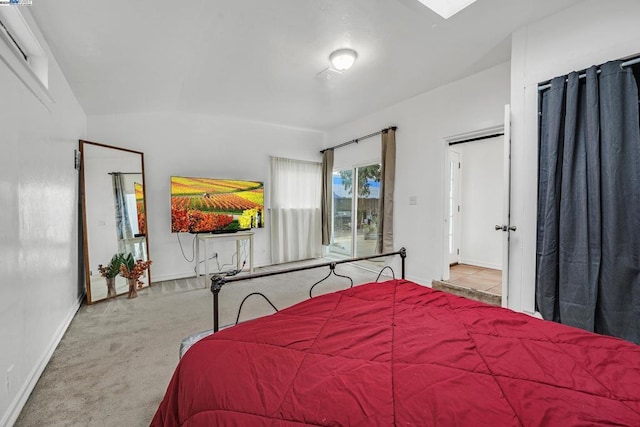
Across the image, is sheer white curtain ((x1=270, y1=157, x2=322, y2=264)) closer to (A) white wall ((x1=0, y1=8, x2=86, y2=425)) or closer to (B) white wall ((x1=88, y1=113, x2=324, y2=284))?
(B) white wall ((x1=88, y1=113, x2=324, y2=284))

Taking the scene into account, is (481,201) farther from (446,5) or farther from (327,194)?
(446,5)

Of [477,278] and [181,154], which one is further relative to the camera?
[181,154]

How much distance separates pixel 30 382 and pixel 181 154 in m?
3.13

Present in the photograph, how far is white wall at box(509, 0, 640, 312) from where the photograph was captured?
1929mm

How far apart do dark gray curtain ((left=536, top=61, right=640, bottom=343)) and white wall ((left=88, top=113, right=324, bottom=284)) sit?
391 centimetres

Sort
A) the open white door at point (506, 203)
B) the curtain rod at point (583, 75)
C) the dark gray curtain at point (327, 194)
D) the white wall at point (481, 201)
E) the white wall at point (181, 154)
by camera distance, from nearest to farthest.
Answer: the curtain rod at point (583, 75) → the open white door at point (506, 203) → the white wall at point (181, 154) → the white wall at point (481, 201) → the dark gray curtain at point (327, 194)

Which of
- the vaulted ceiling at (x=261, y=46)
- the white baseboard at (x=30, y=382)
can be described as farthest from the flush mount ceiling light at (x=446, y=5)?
the white baseboard at (x=30, y=382)

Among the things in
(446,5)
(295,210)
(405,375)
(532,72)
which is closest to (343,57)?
(446,5)

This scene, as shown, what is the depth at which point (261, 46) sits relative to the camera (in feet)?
7.84

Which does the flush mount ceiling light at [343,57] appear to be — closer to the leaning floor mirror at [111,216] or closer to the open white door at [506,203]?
the open white door at [506,203]

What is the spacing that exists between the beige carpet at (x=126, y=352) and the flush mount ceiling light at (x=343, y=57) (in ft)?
8.53

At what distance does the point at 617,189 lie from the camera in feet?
5.88

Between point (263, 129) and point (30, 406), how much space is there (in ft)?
13.8

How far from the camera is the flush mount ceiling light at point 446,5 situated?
6.38 ft
